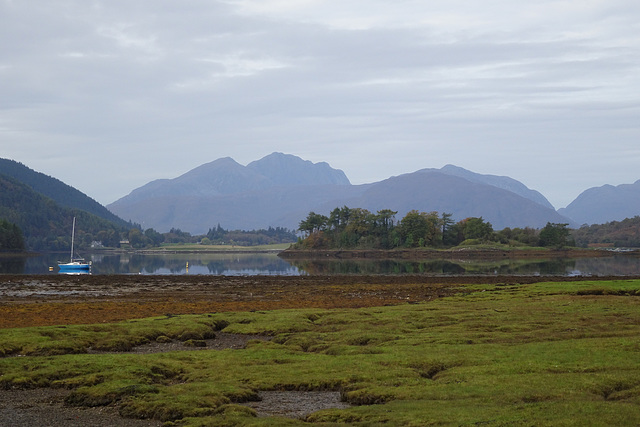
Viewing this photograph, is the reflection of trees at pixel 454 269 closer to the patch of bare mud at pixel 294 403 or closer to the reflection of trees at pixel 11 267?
the reflection of trees at pixel 11 267

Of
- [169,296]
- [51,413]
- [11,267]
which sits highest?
[51,413]

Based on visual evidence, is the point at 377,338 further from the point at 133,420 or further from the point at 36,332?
the point at 36,332

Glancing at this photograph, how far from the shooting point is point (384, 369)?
24078mm

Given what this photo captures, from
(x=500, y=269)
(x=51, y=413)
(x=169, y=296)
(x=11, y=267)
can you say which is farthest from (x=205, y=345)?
(x=11, y=267)

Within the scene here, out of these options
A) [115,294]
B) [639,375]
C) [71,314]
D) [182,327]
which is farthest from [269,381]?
[115,294]

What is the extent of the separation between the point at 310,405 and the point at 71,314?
33.0m

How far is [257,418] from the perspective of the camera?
18.2m

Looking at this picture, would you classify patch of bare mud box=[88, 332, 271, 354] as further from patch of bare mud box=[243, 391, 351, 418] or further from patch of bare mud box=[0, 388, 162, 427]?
patch of bare mud box=[243, 391, 351, 418]

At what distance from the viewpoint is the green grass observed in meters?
18.1

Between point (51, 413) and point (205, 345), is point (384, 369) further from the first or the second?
point (205, 345)

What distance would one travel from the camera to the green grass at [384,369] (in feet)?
59.5

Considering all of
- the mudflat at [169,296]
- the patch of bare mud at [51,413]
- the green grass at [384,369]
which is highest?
the green grass at [384,369]

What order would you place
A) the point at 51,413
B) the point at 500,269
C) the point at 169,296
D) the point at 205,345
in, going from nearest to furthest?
the point at 51,413 → the point at 205,345 → the point at 169,296 → the point at 500,269

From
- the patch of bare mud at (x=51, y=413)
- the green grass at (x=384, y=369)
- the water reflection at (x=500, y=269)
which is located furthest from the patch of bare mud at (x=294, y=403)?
the water reflection at (x=500, y=269)
